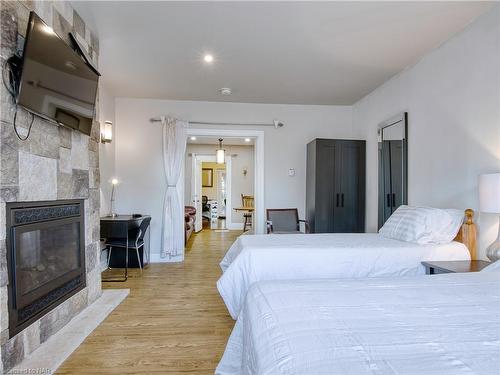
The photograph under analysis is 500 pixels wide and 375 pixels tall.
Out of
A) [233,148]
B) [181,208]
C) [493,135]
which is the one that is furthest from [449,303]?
[233,148]

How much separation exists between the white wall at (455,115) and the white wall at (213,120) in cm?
149

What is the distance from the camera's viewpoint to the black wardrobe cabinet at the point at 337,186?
14.7 feet

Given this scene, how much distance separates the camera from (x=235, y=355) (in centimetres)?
161

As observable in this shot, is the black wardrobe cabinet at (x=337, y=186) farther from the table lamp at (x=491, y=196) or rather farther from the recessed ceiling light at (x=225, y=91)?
the table lamp at (x=491, y=196)

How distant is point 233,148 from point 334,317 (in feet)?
25.5

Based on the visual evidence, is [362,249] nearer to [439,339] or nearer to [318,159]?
[439,339]

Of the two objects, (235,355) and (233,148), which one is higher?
(233,148)

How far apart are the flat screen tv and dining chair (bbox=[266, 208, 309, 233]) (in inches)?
116


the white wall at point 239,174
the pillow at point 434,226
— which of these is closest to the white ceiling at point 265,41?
the pillow at point 434,226

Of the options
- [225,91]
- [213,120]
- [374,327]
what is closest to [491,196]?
[374,327]

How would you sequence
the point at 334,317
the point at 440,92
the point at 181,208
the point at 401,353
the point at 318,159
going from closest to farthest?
the point at 401,353 < the point at 334,317 < the point at 440,92 < the point at 318,159 < the point at 181,208

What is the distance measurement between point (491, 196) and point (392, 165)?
190 centimetres

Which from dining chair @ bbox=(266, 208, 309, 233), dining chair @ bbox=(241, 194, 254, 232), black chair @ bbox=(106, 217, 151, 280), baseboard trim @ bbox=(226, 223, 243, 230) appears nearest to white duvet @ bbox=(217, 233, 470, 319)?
black chair @ bbox=(106, 217, 151, 280)

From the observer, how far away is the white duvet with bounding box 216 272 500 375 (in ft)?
2.67
